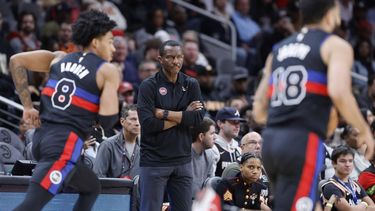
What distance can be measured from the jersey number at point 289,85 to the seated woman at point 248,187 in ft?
10.5

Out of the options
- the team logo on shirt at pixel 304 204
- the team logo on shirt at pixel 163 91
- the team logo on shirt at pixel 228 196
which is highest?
the team logo on shirt at pixel 163 91

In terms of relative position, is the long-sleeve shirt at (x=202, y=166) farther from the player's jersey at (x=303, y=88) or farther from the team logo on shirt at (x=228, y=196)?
the player's jersey at (x=303, y=88)

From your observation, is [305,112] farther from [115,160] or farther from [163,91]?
[115,160]

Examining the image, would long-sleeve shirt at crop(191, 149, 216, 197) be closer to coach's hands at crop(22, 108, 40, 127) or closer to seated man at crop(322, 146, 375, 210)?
seated man at crop(322, 146, 375, 210)

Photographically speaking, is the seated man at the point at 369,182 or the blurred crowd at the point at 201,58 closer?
the blurred crowd at the point at 201,58

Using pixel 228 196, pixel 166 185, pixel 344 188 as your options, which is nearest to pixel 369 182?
pixel 344 188

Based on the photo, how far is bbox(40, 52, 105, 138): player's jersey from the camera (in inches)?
287

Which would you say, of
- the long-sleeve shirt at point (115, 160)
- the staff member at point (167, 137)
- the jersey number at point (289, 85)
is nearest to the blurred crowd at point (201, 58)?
the long-sleeve shirt at point (115, 160)

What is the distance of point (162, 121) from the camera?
354 inches

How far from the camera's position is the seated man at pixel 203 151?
10.6 meters

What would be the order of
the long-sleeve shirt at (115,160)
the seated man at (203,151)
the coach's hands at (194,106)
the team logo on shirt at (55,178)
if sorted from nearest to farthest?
the team logo on shirt at (55,178), the coach's hands at (194,106), the long-sleeve shirt at (115,160), the seated man at (203,151)

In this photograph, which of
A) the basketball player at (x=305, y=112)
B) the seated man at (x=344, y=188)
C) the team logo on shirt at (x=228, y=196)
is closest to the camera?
the basketball player at (x=305, y=112)

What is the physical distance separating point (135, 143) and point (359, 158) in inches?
132

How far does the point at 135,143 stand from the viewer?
10.9 m
